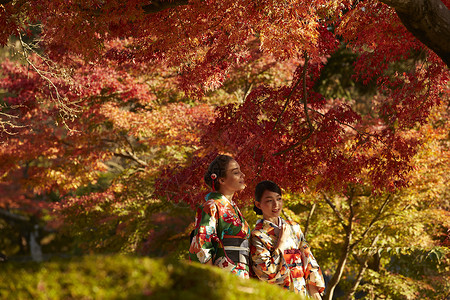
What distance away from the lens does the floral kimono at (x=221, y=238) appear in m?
2.40

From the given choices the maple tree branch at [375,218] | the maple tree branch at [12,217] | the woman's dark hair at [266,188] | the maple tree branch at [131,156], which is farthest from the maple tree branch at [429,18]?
the maple tree branch at [12,217]

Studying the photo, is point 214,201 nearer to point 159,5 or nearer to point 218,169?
point 218,169

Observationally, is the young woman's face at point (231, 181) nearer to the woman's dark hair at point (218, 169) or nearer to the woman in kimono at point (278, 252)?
the woman's dark hair at point (218, 169)

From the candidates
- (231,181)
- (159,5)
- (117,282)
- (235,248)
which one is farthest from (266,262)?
(159,5)

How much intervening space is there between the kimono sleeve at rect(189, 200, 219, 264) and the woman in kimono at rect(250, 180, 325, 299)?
0.33 meters

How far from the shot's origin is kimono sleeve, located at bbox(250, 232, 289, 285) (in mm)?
2551

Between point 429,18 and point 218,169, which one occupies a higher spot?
point 429,18

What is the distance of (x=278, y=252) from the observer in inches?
102

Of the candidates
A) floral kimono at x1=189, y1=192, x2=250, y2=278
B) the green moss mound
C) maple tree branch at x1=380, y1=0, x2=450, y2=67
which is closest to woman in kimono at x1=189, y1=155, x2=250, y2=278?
floral kimono at x1=189, y1=192, x2=250, y2=278

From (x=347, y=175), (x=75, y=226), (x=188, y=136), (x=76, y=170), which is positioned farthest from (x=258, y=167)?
(x=75, y=226)

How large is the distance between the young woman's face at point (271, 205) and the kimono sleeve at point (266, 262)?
19 cm

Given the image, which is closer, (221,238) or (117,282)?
(117,282)

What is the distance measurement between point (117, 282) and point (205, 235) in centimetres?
102

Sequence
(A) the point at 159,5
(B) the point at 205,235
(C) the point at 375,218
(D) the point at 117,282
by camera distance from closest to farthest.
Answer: (D) the point at 117,282 < (B) the point at 205,235 < (A) the point at 159,5 < (C) the point at 375,218
